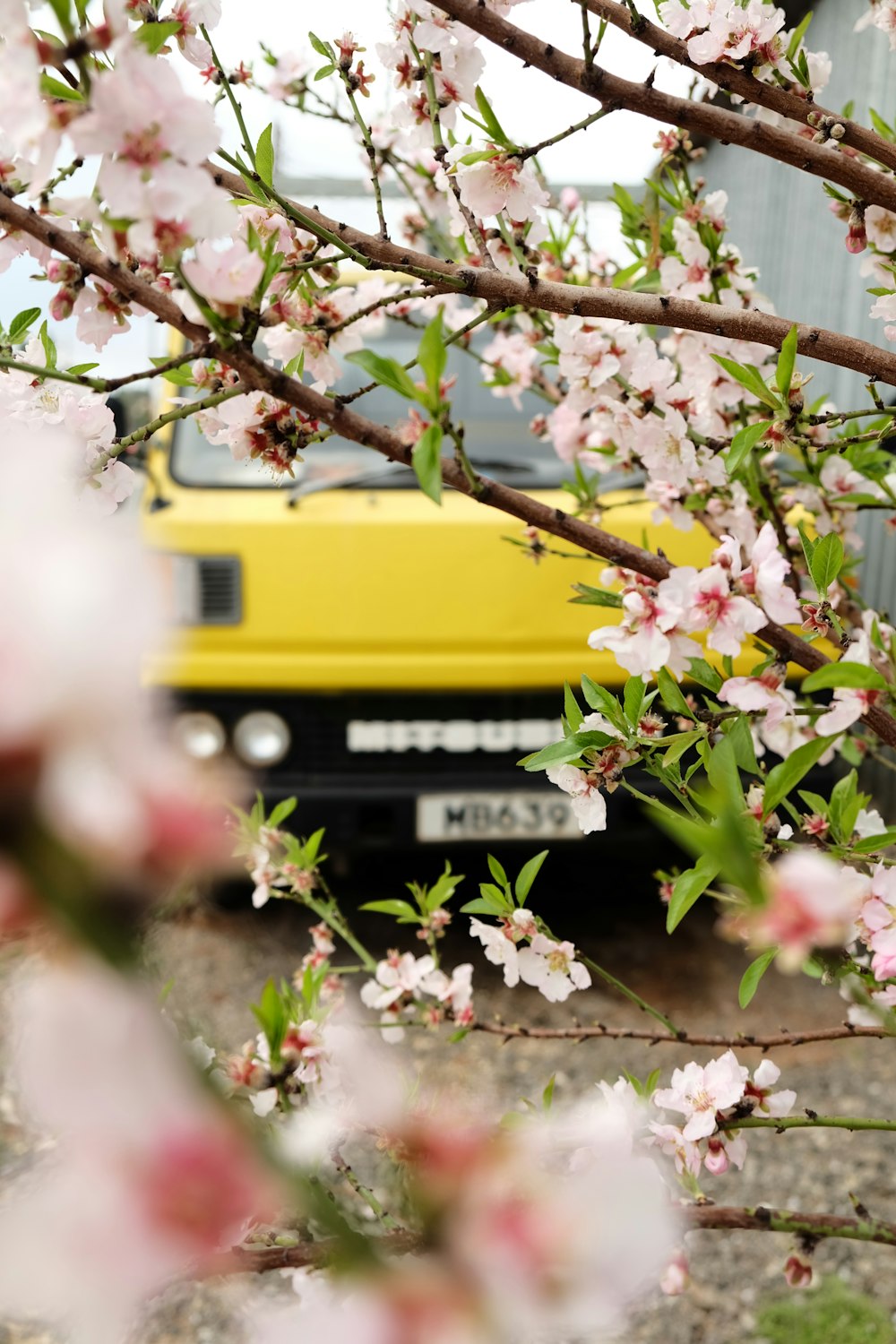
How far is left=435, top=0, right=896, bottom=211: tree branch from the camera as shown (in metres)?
0.88

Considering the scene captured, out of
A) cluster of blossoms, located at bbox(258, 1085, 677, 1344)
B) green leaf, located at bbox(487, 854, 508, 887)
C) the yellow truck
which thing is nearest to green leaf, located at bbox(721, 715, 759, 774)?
green leaf, located at bbox(487, 854, 508, 887)

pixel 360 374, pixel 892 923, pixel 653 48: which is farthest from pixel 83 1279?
pixel 360 374

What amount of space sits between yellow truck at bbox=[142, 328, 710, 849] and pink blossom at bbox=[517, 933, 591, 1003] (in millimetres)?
1477

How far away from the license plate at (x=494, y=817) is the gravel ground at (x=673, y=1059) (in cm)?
44

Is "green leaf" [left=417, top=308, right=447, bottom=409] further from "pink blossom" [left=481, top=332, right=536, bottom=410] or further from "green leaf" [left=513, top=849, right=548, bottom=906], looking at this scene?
"pink blossom" [left=481, top=332, right=536, bottom=410]

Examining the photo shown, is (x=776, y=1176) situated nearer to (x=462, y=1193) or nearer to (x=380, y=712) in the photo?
(x=380, y=712)

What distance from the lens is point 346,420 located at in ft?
2.61

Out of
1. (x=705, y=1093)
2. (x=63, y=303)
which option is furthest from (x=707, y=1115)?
(x=63, y=303)

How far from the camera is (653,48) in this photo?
0.99 metres

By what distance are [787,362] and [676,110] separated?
274 mm

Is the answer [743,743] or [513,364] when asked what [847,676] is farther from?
[513,364]

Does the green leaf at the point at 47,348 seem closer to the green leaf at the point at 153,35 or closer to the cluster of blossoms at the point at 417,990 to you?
the green leaf at the point at 153,35

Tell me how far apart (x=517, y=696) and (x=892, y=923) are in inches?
80.8

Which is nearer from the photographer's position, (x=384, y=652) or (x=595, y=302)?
(x=595, y=302)
